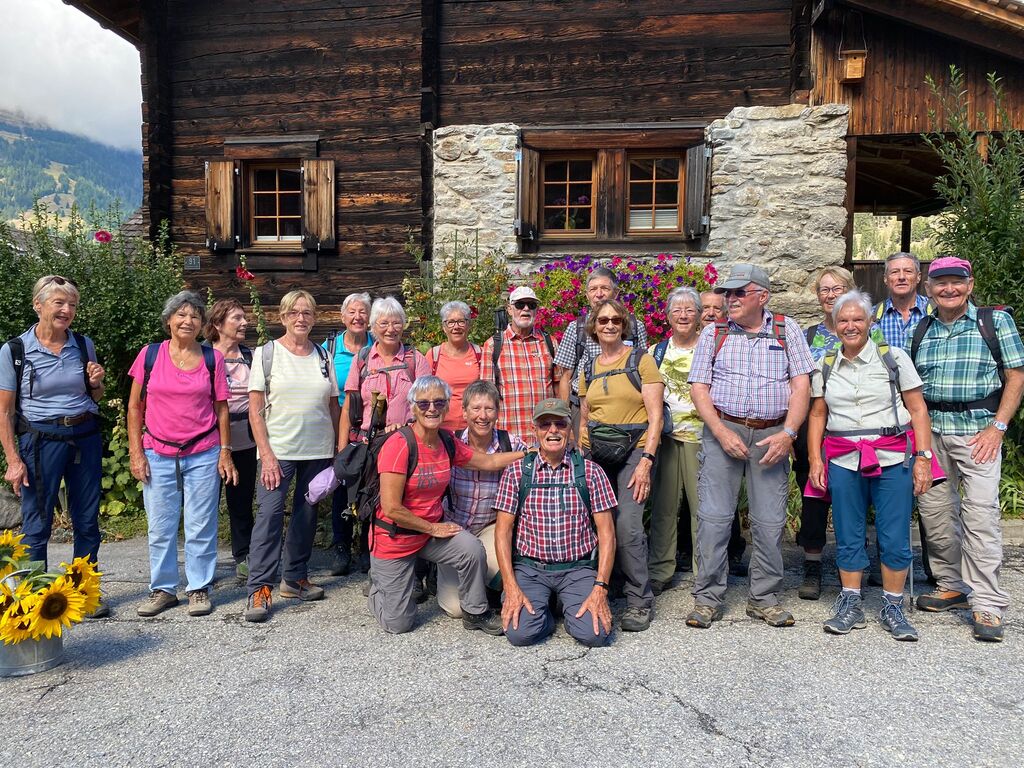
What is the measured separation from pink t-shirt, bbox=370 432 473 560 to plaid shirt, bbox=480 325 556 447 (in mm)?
571

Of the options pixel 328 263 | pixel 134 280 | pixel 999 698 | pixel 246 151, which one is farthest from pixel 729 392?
pixel 246 151

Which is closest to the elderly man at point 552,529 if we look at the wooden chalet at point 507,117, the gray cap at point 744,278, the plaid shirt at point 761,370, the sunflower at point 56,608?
the plaid shirt at point 761,370

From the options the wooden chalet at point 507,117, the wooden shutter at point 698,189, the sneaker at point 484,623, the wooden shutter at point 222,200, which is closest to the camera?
the sneaker at point 484,623

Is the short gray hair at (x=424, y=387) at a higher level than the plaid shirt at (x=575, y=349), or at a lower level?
lower

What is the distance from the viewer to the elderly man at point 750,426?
388 cm

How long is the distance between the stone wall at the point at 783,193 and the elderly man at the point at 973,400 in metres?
3.98

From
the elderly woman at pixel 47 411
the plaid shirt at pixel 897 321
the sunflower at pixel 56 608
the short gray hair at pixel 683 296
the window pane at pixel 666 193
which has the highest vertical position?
the window pane at pixel 666 193

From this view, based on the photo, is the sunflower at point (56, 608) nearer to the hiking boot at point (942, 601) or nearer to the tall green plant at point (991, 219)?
the hiking boot at point (942, 601)

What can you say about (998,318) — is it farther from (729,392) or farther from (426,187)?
(426,187)

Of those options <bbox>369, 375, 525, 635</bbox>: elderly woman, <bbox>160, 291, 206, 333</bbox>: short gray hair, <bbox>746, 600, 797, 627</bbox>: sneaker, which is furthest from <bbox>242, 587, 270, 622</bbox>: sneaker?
<bbox>746, 600, 797, 627</bbox>: sneaker

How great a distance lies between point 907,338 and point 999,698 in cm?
192

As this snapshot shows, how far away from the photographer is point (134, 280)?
264 inches

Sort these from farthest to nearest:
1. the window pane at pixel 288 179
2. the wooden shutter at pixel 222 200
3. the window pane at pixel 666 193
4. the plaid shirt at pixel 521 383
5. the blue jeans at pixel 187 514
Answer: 1. the window pane at pixel 288 179
2. the wooden shutter at pixel 222 200
3. the window pane at pixel 666 193
4. the plaid shirt at pixel 521 383
5. the blue jeans at pixel 187 514

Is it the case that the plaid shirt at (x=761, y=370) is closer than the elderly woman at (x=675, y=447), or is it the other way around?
the plaid shirt at (x=761, y=370)
